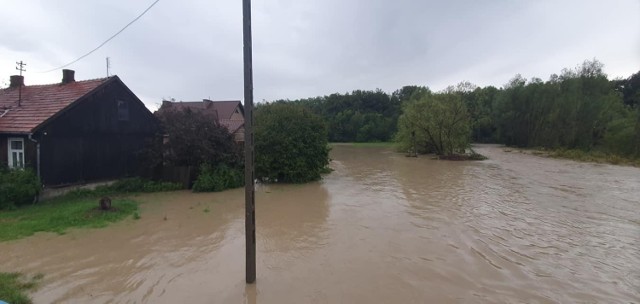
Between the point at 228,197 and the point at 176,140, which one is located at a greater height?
the point at 176,140

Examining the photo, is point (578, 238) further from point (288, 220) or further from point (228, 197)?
point (228, 197)

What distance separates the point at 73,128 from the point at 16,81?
541cm

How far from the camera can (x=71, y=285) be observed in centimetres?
545

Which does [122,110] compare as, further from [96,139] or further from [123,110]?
[96,139]

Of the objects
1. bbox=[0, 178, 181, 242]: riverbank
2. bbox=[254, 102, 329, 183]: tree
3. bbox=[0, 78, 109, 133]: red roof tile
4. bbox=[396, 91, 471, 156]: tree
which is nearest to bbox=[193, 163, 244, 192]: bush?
bbox=[254, 102, 329, 183]: tree

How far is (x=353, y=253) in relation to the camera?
7133mm

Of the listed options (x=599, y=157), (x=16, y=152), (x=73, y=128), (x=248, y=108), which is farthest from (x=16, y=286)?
(x=599, y=157)

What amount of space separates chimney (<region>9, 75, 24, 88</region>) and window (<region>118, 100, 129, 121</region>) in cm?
466

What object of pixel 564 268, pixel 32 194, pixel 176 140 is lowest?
pixel 564 268

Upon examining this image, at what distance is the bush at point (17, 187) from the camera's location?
10117 millimetres

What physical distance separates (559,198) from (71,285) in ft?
51.2

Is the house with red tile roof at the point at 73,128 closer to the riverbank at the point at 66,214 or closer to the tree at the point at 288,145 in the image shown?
the riverbank at the point at 66,214

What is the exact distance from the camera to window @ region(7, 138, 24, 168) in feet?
37.8

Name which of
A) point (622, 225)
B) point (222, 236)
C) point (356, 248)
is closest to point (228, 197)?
point (222, 236)
